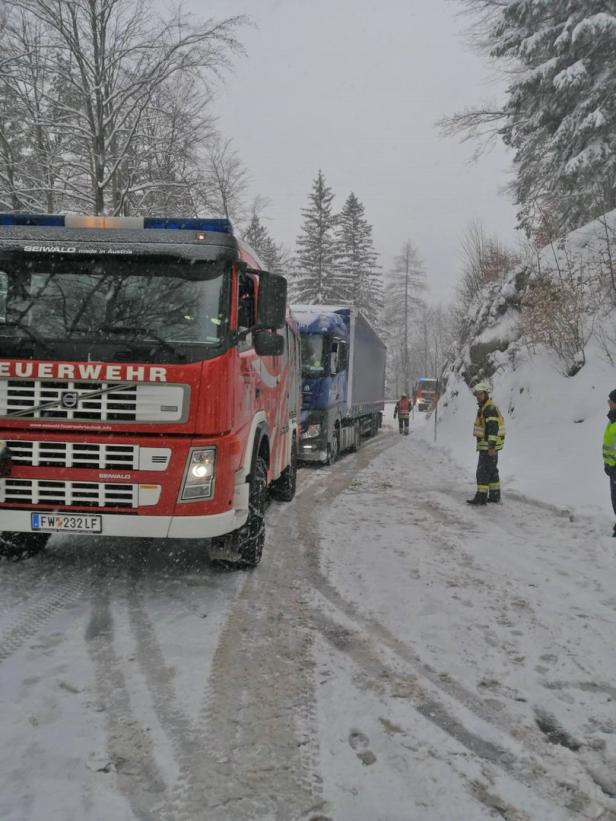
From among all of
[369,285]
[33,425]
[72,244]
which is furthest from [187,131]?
[369,285]

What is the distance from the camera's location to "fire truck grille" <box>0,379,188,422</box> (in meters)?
4.50

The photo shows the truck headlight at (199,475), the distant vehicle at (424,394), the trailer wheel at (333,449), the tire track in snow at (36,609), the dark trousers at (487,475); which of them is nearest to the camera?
the tire track in snow at (36,609)

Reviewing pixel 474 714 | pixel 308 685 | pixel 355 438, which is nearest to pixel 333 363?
pixel 355 438

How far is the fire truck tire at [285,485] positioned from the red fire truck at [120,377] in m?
4.35

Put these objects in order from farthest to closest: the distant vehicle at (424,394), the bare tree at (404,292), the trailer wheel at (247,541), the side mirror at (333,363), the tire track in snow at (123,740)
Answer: the bare tree at (404,292) < the distant vehicle at (424,394) < the side mirror at (333,363) < the trailer wheel at (247,541) < the tire track in snow at (123,740)

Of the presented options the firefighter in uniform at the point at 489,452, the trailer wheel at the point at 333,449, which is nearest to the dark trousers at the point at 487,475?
the firefighter in uniform at the point at 489,452

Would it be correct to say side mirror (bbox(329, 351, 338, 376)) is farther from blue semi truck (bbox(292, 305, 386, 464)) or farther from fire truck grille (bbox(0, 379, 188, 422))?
fire truck grille (bbox(0, 379, 188, 422))

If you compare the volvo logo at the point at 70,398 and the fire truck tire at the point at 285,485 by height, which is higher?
the volvo logo at the point at 70,398

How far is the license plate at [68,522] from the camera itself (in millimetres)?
4562

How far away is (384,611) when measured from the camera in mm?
4684

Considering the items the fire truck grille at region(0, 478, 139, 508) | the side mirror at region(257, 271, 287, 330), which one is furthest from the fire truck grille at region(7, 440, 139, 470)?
the side mirror at region(257, 271, 287, 330)

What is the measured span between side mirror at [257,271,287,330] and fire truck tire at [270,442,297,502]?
433 cm

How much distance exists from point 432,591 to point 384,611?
691mm

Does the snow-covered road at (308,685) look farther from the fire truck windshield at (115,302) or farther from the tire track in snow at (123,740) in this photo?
the fire truck windshield at (115,302)
